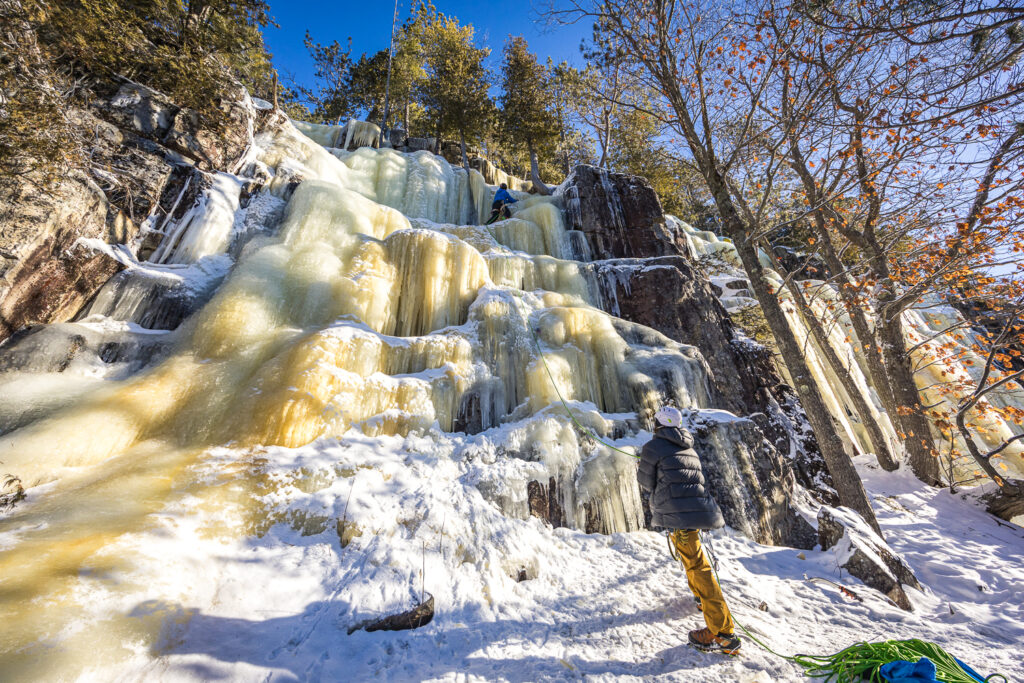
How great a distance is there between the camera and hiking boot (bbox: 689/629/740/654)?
2410 mm

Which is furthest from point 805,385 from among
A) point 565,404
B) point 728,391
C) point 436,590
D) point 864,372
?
point 864,372

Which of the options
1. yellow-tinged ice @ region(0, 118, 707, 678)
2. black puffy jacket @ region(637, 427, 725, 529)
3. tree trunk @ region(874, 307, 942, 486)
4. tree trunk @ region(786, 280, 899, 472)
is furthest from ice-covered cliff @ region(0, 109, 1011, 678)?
tree trunk @ region(874, 307, 942, 486)

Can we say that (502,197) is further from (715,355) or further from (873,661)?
(873,661)

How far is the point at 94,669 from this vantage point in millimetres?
1657

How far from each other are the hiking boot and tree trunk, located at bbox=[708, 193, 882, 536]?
3755 millimetres

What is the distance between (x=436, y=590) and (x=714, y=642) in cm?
193

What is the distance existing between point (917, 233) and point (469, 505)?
9.74 m

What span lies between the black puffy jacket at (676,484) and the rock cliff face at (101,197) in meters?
7.05

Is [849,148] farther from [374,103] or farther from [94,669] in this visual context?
[374,103]

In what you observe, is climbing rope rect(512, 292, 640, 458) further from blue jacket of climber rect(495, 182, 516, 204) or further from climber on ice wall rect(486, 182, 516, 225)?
blue jacket of climber rect(495, 182, 516, 204)

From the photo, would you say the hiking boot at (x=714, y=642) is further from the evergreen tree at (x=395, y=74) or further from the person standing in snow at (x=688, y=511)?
the evergreen tree at (x=395, y=74)

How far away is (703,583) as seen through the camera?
2.55 m

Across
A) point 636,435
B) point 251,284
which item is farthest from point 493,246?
point 636,435

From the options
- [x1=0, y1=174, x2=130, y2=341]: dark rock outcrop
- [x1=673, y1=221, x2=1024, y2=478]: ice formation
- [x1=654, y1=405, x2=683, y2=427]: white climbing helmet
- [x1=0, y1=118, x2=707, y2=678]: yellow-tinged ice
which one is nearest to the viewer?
[x1=0, y1=118, x2=707, y2=678]: yellow-tinged ice
